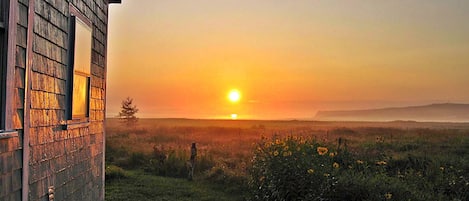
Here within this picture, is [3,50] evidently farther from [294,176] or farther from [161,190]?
[161,190]

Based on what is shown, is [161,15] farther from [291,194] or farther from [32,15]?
[32,15]

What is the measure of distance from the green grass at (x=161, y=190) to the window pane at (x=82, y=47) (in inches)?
194

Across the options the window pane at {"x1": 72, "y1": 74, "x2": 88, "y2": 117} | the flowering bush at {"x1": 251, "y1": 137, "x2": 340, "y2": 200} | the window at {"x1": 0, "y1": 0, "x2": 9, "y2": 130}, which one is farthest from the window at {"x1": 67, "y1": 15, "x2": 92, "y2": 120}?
the flowering bush at {"x1": 251, "y1": 137, "x2": 340, "y2": 200}

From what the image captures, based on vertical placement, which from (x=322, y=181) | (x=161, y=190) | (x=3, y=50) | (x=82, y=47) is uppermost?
(x=82, y=47)

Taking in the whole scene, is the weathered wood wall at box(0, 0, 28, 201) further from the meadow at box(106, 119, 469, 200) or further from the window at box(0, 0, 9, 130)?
the meadow at box(106, 119, 469, 200)

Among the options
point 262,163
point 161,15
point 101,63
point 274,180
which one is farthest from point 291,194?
point 161,15

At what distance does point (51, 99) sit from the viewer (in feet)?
15.3

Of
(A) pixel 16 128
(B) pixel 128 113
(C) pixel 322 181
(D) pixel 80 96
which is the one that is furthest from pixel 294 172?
(B) pixel 128 113

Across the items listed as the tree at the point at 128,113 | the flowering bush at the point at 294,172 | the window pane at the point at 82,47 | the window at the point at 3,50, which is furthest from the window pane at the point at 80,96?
the tree at the point at 128,113

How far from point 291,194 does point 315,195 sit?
456mm

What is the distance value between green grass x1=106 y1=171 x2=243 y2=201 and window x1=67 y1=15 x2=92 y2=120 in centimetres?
472

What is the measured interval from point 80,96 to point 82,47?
627 mm

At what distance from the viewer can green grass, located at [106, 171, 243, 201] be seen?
10445mm

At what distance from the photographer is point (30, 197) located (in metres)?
4.12
